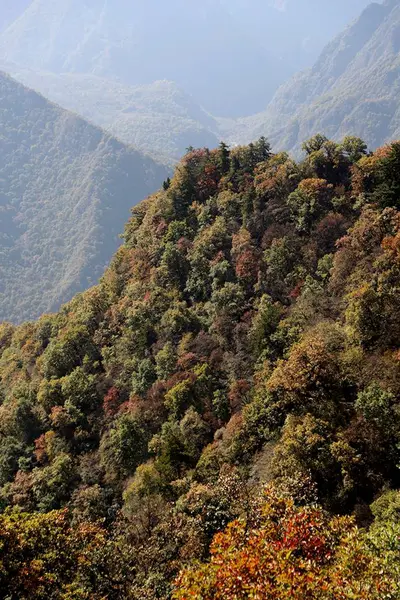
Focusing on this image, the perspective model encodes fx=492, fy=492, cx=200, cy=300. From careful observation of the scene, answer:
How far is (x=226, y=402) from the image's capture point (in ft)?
169

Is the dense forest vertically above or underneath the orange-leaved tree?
above

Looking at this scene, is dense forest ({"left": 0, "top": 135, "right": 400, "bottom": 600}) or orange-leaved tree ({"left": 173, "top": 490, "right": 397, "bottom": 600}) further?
dense forest ({"left": 0, "top": 135, "right": 400, "bottom": 600})

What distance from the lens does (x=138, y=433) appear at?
54.7m

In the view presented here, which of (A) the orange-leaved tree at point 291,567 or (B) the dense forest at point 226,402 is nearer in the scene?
(A) the orange-leaved tree at point 291,567

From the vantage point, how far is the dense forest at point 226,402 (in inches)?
846

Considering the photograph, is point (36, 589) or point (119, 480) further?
point (119, 480)

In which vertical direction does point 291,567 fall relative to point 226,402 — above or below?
below

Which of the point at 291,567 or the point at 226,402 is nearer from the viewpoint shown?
the point at 291,567

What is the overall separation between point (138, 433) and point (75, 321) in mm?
33210

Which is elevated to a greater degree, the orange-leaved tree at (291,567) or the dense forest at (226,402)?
the dense forest at (226,402)

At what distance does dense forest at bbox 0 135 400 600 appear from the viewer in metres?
21.5

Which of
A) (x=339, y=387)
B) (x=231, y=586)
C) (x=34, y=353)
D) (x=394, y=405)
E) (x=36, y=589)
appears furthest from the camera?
(x=34, y=353)

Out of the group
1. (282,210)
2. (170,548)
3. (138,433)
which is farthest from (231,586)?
(282,210)

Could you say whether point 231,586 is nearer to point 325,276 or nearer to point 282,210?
point 325,276
